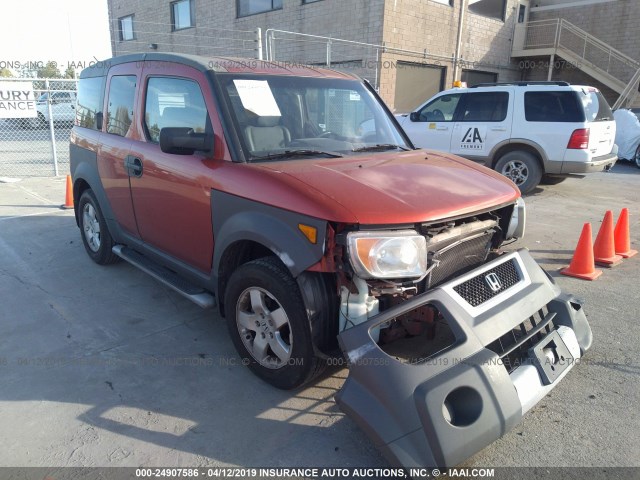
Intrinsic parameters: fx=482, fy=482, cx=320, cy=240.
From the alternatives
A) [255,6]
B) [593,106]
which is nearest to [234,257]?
[593,106]

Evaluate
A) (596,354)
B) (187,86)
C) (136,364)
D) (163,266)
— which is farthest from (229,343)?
(596,354)

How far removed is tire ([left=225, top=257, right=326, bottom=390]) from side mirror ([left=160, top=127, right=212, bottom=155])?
86 cm

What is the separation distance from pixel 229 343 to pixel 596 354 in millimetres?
2689

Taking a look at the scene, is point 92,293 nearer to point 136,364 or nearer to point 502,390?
point 136,364

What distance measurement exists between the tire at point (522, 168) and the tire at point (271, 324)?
7.22 meters

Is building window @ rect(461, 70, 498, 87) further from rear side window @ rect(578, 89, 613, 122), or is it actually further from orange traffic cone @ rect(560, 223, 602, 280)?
orange traffic cone @ rect(560, 223, 602, 280)

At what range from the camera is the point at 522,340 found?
261 cm

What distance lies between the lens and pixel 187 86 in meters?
3.51

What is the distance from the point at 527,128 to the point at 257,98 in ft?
22.9

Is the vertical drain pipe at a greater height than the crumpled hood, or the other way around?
the vertical drain pipe

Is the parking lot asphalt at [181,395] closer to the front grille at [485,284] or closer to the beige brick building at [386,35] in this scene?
the front grille at [485,284]

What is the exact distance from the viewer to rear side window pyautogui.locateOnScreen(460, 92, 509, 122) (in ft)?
29.9

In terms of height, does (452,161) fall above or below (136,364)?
above

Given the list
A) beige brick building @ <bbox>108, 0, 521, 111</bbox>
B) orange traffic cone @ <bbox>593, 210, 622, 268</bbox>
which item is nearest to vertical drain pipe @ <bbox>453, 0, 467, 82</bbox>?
beige brick building @ <bbox>108, 0, 521, 111</bbox>
